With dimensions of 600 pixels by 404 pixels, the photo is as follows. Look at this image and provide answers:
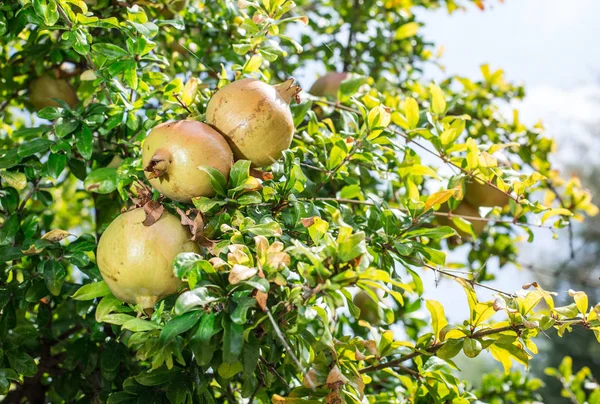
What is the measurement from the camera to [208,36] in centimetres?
177

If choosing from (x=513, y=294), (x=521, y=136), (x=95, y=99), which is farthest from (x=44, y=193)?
(x=521, y=136)

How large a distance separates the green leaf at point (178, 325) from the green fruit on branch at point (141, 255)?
0.32 feet

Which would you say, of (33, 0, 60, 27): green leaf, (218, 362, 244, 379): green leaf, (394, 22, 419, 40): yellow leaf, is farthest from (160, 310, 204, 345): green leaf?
(394, 22, 419, 40): yellow leaf

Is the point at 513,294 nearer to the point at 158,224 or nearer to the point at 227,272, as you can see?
the point at 227,272

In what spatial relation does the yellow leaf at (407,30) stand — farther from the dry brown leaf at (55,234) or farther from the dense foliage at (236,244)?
the dry brown leaf at (55,234)

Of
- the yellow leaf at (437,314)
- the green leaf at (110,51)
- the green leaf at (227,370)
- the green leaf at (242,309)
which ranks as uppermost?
the green leaf at (110,51)

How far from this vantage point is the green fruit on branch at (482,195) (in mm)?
1744

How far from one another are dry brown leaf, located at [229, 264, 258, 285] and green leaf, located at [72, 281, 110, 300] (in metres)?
0.36

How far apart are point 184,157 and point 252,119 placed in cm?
14

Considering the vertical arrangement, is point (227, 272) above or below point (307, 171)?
above

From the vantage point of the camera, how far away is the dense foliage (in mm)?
867

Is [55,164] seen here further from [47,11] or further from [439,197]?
[439,197]

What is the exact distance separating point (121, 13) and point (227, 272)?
3.22 ft

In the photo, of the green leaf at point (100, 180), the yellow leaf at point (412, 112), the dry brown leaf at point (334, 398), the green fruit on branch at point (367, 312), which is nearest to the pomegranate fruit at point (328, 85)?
the yellow leaf at point (412, 112)
